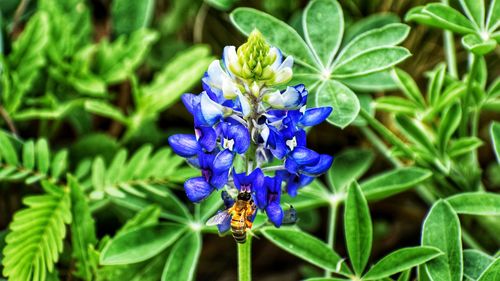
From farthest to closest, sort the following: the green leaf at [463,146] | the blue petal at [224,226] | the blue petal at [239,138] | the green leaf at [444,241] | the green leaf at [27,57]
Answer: the green leaf at [27,57] → the green leaf at [463,146] → the green leaf at [444,241] → the blue petal at [224,226] → the blue petal at [239,138]

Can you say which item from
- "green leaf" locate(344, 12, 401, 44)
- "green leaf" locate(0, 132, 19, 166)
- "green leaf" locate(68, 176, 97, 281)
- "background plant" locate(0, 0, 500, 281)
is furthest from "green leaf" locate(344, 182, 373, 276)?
"green leaf" locate(0, 132, 19, 166)

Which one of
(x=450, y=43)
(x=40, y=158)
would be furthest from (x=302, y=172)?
(x=450, y=43)

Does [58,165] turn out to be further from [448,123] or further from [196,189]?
[448,123]

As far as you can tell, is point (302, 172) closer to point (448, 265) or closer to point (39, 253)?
point (448, 265)

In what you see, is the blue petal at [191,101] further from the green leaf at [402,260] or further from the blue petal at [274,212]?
the green leaf at [402,260]

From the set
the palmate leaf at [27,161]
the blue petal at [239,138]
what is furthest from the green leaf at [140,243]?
the blue petal at [239,138]

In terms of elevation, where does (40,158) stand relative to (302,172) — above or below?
above
